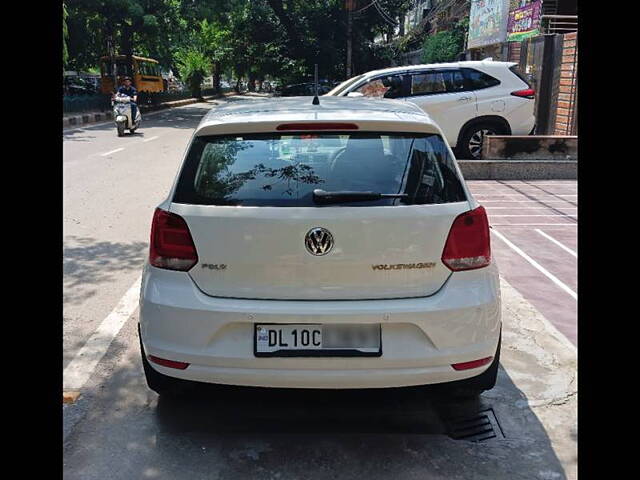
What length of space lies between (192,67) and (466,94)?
120 feet

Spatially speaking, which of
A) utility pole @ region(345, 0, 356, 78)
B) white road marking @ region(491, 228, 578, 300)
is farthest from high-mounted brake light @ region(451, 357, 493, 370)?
utility pole @ region(345, 0, 356, 78)

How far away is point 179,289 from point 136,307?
2253 mm

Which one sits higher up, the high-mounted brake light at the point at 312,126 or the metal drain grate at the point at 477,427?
the high-mounted brake light at the point at 312,126

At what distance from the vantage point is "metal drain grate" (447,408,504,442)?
10.6ft

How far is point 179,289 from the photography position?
2945 millimetres

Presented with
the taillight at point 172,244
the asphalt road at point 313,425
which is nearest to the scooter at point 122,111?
the asphalt road at point 313,425

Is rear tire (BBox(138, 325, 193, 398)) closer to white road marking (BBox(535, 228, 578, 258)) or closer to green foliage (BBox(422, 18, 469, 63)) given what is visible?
white road marking (BBox(535, 228, 578, 258))

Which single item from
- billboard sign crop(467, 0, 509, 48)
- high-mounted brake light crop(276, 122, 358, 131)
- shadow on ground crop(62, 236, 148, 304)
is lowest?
shadow on ground crop(62, 236, 148, 304)

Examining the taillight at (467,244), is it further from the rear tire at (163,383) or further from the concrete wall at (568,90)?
the concrete wall at (568,90)

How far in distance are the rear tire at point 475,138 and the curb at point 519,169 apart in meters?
0.82

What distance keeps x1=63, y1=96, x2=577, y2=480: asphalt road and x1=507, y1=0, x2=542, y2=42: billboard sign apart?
13.1 m

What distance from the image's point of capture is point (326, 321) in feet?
9.27

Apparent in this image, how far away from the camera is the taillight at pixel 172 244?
2.94 m
